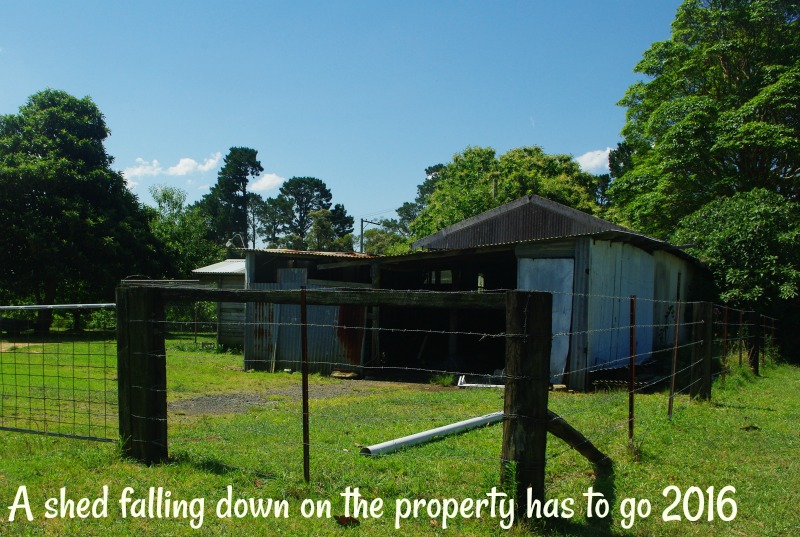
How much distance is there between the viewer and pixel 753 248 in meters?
17.4

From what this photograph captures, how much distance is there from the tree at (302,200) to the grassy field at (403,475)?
6618 cm

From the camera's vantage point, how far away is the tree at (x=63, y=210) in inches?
908

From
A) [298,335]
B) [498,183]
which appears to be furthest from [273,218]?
[298,335]

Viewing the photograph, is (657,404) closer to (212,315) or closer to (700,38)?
(700,38)

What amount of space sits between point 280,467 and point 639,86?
2763 cm

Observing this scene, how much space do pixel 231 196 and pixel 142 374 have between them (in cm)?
6243

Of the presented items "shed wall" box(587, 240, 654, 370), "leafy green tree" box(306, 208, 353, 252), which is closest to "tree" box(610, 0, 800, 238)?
"shed wall" box(587, 240, 654, 370)

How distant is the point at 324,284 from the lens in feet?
53.5

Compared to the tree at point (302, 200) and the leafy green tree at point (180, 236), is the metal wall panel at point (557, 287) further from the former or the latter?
the tree at point (302, 200)

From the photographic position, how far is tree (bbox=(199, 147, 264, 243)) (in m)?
63.9

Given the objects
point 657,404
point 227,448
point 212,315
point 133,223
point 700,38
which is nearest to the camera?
point 227,448

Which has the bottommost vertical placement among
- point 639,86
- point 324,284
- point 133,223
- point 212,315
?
point 212,315

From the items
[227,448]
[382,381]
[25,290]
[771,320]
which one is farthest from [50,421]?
[25,290]

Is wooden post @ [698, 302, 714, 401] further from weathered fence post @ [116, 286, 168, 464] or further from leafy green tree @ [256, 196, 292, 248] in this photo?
leafy green tree @ [256, 196, 292, 248]
